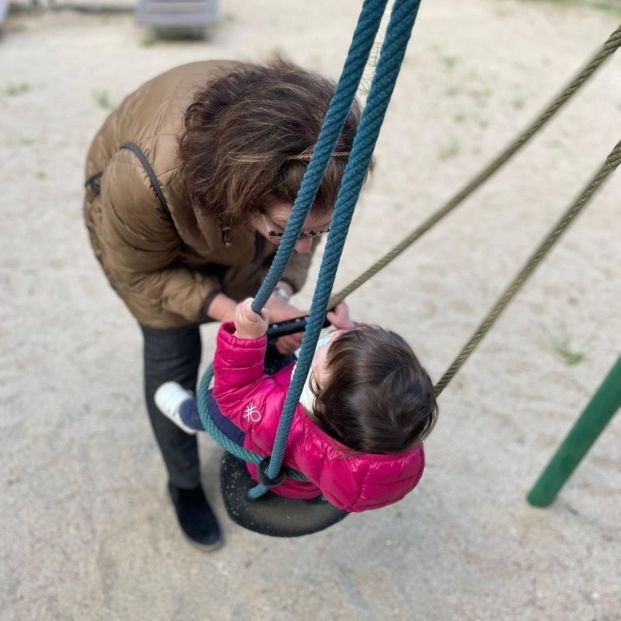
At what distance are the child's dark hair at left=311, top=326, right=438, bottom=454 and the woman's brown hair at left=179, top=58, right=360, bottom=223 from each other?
256 millimetres

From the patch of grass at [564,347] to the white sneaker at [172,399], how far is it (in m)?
1.66

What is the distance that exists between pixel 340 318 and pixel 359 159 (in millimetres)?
602

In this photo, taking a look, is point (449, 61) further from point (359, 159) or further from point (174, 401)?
point (359, 159)

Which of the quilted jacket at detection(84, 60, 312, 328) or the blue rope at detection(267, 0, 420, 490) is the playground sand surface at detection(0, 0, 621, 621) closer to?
the quilted jacket at detection(84, 60, 312, 328)

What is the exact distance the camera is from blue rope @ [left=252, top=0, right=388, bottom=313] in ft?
2.63

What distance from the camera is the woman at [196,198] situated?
1.10 meters

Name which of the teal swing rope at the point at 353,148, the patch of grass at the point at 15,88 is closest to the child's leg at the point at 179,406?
the teal swing rope at the point at 353,148

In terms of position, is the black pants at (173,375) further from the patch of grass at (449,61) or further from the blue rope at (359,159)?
the patch of grass at (449,61)

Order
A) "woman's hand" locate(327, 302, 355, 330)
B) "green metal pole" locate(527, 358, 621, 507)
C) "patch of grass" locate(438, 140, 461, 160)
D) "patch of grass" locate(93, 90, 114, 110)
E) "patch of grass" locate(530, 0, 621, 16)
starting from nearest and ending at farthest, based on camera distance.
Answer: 1. "woman's hand" locate(327, 302, 355, 330)
2. "green metal pole" locate(527, 358, 621, 507)
3. "patch of grass" locate(438, 140, 461, 160)
4. "patch of grass" locate(93, 90, 114, 110)
5. "patch of grass" locate(530, 0, 621, 16)

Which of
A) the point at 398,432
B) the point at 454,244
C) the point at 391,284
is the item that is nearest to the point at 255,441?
the point at 398,432

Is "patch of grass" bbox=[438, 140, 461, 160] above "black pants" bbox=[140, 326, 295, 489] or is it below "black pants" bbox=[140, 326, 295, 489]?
below

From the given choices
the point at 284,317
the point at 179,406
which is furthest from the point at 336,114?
the point at 179,406

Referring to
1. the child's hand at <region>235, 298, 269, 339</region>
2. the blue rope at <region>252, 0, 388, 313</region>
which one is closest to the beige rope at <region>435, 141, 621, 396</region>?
the child's hand at <region>235, 298, 269, 339</region>

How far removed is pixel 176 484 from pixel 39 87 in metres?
3.52
